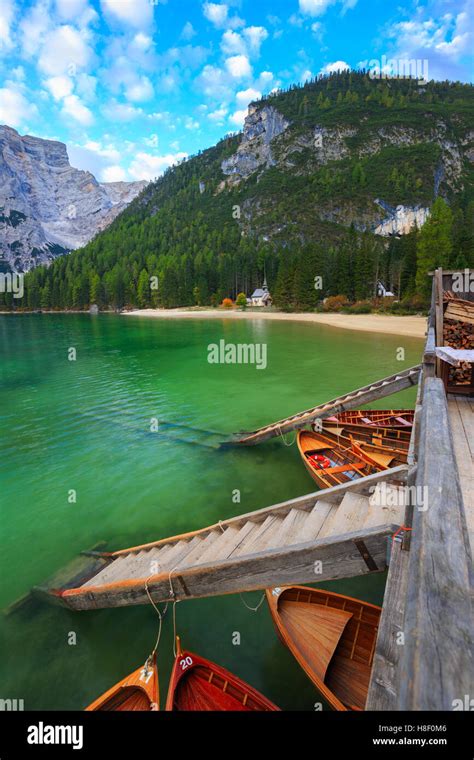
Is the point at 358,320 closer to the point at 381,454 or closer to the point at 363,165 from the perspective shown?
the point at 381,454

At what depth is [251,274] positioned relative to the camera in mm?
114812

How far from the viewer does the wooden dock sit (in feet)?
5.39

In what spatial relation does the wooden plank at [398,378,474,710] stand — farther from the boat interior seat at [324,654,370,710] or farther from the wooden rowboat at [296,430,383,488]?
the wooden rowboat at [296,430,383,488]

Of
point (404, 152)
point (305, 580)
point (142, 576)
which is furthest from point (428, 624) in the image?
point (404, 152)

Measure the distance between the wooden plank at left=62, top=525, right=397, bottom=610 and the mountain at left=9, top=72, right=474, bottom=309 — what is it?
74.1 meters

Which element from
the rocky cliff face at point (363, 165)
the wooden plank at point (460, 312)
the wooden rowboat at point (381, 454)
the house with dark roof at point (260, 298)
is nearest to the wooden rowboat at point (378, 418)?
the wooden rowboat at point (381, 454)

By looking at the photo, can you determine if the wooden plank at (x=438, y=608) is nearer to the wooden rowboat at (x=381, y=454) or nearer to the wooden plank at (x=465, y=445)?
the wooden plank at (x=465, y=445)

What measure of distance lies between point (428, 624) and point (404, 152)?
221821 mm

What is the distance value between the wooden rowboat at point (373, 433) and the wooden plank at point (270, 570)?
8.23m

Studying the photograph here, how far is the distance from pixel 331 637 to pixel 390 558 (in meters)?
3.13

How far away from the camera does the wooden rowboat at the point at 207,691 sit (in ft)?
14.8

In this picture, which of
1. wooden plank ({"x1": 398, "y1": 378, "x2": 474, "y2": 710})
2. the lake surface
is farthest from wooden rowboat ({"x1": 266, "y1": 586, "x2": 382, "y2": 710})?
wooden plank ({"x1": 398, "y1": 378, "x2": 474, "y2": 710})

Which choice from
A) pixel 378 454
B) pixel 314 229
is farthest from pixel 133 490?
pixel 314 229
